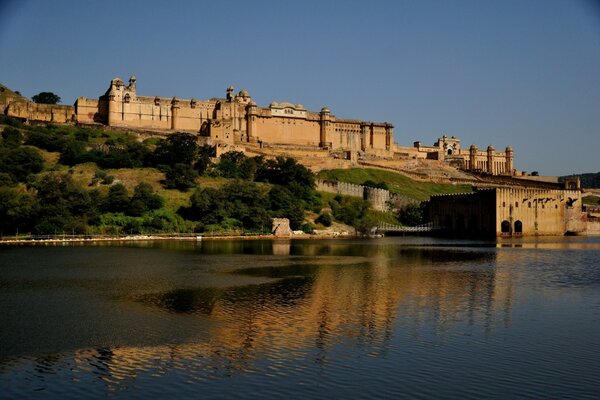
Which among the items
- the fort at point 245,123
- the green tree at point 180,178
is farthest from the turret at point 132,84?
A: the green tree at point 180,178

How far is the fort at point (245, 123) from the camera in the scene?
78.1 meters

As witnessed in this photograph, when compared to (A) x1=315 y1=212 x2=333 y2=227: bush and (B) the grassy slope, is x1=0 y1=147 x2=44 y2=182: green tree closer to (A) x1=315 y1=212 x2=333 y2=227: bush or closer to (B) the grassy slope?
(A) x1=315 y1=212 x2=333 y2=227: bush

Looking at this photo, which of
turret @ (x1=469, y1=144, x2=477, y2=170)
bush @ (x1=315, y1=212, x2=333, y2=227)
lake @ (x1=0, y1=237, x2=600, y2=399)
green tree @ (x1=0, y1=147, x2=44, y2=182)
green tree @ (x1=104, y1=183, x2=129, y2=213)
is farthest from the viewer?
turret @ (x1=469, y1=144, x2=477, y2=170)

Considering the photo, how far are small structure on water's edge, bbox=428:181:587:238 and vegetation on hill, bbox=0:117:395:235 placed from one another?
30.8 feet

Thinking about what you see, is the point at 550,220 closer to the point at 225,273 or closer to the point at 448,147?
the point at 225,273

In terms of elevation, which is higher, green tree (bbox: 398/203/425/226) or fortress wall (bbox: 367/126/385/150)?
fortress wall (bbox: 367/126/385/150)

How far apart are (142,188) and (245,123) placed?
33.4 m

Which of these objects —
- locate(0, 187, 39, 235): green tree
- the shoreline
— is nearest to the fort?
the shoreline

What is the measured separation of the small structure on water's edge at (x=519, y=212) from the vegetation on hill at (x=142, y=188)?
9397mm

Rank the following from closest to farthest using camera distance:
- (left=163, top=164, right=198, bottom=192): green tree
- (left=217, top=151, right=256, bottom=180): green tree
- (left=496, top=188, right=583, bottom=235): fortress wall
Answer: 1. (left=496, top=188, right=583, bottom=235): fortress wall
2. (left=163, top=164, right=198, bottom=192): green tree
3. (left=217, top=151, right=256, bottom=180): green tree

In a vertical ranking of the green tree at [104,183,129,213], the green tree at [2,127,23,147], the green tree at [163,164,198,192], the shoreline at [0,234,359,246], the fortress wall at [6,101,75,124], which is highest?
the fortress wall at [6,101,75,124]

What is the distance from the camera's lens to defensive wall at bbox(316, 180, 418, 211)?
68438 millimetres

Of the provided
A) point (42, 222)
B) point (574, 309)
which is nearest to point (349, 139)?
point (42, 222)

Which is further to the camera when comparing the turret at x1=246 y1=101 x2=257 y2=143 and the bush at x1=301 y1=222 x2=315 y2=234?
the turret at x1=246 y1=101 x2=257 y2=143
